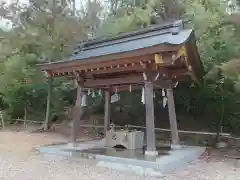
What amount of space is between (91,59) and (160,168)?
278cm

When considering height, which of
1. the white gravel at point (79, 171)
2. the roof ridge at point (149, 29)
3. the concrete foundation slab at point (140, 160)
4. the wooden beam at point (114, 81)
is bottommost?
the white gravel at point (79, 171)

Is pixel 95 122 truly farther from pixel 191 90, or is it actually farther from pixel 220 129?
pixel 220 129

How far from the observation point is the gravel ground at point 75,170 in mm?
4566

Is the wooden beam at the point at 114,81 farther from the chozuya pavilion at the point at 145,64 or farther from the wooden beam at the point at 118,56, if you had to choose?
the wooden beam at the point at 118,56

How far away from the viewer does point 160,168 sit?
4754mm

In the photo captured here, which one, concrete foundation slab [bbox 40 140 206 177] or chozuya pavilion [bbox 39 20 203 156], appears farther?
chozuya pavilion [bbox 39 20 203 156]

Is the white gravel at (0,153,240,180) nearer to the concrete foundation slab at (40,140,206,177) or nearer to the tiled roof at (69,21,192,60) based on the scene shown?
the concrete foundation slab at (40,140,206,177)

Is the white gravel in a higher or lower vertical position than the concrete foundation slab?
lower

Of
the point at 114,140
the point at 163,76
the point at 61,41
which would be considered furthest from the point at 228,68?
the point at 61,41

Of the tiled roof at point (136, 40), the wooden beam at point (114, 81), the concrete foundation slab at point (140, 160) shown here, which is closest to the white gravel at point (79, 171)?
the concrete foundation slab at point (140, 160)

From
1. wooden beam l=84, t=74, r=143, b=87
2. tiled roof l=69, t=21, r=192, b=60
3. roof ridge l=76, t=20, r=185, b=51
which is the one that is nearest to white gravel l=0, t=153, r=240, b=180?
wooden beam l=84, t=74, r=143, b=87

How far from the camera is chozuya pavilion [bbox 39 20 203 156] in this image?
5.23 meters

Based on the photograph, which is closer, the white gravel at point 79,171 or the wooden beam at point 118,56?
the white gravel at point 79,171

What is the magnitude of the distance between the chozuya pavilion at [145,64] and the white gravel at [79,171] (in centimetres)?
101
